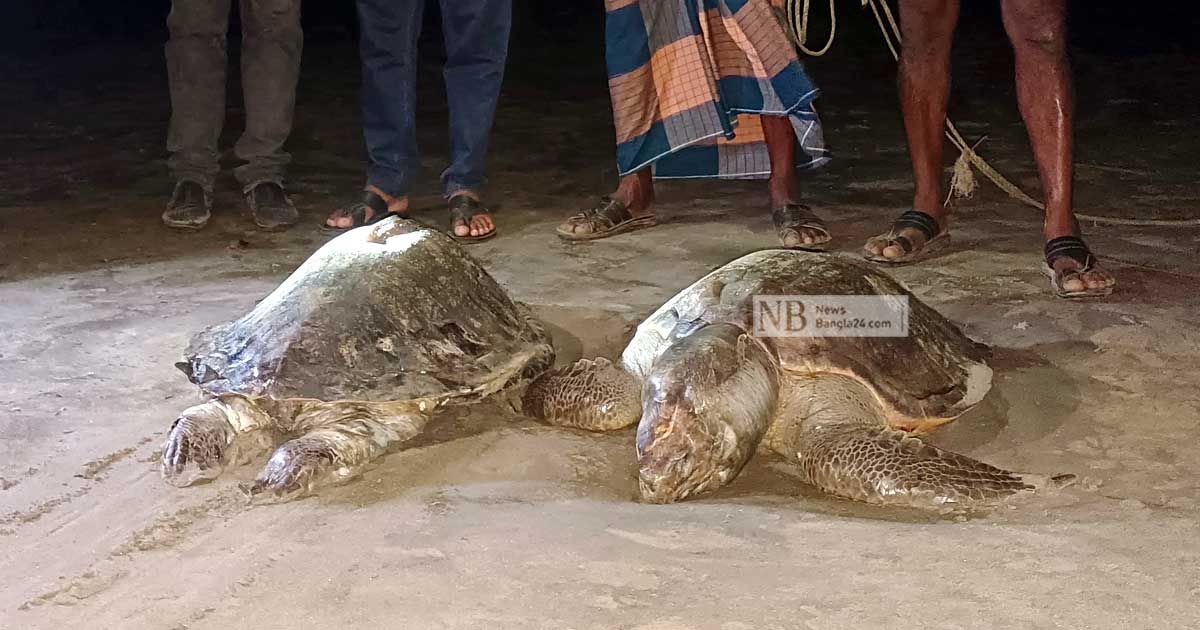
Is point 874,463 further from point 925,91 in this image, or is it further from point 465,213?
point 465,213

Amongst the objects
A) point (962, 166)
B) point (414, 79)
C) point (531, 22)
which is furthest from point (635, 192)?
point (531, 22)

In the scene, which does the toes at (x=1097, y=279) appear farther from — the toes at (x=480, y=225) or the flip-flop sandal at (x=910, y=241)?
the toes at (x=480, y=225)

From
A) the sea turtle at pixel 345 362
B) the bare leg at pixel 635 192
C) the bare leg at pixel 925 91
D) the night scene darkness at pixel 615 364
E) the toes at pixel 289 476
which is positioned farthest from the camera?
the bare leg at pixel 635 192

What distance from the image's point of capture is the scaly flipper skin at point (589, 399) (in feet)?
7.76

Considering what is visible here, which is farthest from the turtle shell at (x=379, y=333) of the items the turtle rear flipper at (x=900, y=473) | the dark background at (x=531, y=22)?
the dark background at (x=531, y=22)

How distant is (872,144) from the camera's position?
214 inches

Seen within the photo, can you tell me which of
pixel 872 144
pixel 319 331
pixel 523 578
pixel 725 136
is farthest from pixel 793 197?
pixel 523 578

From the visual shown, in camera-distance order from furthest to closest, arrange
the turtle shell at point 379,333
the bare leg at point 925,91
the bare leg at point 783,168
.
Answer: the bare leg at point 783,168 < the bare leg at point 925,91 < the turtle shell at point 379,333

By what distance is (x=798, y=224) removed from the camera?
379 centimetres

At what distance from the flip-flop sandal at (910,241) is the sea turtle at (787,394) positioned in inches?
34.8

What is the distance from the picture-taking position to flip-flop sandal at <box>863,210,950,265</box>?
357 centimetres

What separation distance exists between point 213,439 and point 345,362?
0.29m

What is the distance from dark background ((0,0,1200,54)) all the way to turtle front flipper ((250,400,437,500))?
7239 mm

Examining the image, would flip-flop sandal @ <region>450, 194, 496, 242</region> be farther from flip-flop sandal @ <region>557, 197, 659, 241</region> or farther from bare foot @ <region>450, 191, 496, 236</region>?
flip-flop sandal @ <region>557, 197, 659, 241</region>
